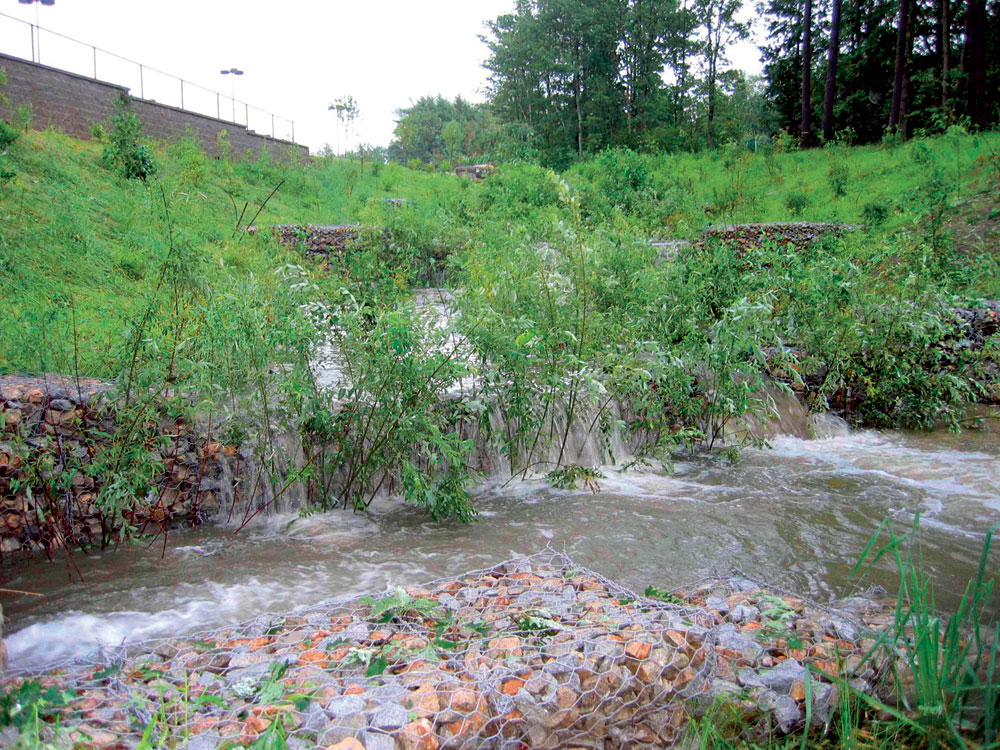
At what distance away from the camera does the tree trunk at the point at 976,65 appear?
2022cm

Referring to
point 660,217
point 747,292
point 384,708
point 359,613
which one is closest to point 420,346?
point 359,613

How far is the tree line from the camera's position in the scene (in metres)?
26.4

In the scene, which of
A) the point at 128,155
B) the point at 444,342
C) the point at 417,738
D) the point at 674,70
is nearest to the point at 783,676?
the point at 417,738

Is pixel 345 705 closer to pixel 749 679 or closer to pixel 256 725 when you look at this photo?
pixel 256 725

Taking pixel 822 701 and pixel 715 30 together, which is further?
pixel 715 30

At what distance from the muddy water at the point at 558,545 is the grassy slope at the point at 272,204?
6.29 feet

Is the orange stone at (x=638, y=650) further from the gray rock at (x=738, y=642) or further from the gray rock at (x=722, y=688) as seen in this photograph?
the gray rock at (x=738, y=642)

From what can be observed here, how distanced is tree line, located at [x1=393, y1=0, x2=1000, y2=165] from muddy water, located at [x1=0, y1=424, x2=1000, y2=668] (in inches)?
775

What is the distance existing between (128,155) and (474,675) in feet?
50.3

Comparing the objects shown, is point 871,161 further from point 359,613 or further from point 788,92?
point 359,613

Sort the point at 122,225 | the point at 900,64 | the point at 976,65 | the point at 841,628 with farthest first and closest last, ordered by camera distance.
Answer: the point at 900,64 → the point at 976,65 → the point at 122,225 → the point at 841,628

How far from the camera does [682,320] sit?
24.7 ft

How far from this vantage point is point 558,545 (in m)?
Result: 5.05

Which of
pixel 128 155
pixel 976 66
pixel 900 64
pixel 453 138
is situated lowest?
pixel 128 155
